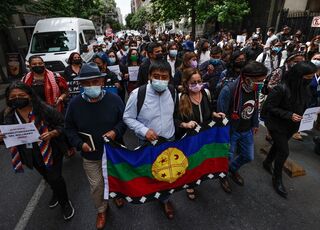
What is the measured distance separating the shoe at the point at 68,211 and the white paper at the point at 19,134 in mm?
1151

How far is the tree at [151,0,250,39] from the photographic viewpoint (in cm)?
1598

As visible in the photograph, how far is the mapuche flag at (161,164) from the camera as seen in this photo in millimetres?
2576

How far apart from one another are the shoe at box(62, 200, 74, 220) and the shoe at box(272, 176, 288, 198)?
3033mm

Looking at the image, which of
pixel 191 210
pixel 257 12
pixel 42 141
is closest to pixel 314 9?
pixel 257 12

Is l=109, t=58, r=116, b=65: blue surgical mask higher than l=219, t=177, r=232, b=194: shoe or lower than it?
higher

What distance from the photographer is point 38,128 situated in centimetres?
257

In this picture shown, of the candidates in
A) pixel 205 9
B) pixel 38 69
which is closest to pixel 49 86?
pixel 38 69

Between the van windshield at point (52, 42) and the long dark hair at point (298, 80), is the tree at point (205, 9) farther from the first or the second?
the long dark hair at point (298, 80)

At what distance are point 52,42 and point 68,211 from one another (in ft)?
29.3

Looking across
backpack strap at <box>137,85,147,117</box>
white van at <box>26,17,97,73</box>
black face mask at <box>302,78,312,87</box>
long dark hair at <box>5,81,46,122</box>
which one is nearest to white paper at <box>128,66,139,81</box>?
backpack strap at <box>137,85,147,117</box>

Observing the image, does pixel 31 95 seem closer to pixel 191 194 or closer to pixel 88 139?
pixel 88 139

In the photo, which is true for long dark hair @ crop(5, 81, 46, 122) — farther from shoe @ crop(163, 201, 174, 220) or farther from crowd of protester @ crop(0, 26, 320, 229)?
shoe @ crop(163, 201, 174, 220)

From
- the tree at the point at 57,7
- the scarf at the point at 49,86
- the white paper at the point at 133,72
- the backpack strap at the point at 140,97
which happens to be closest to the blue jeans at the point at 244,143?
the backpack strap at the point at 140,97

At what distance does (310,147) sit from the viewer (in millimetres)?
4816
